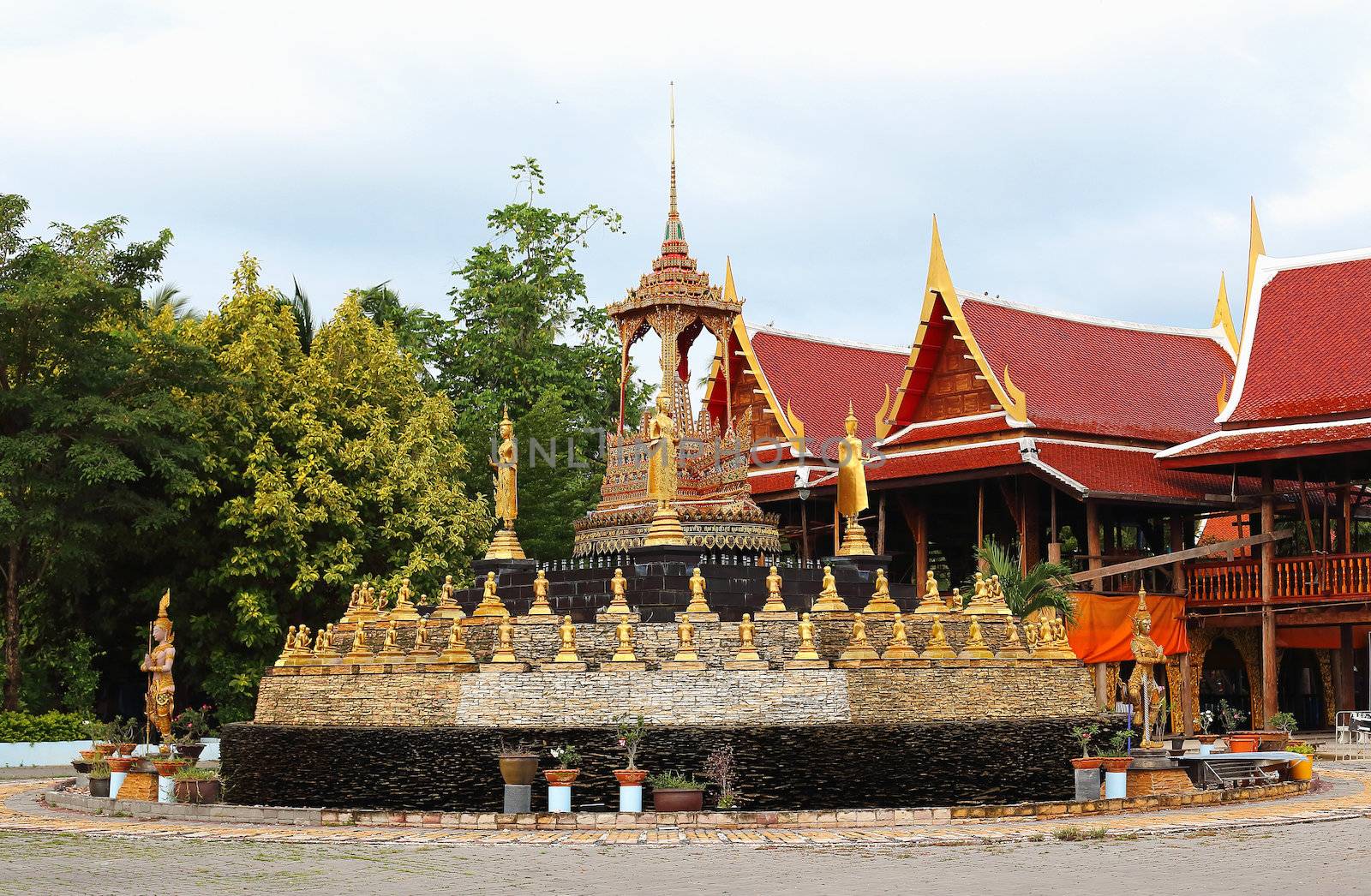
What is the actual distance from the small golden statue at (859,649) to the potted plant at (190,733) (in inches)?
297

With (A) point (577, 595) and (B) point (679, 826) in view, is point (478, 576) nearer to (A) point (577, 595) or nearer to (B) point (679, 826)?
(A) point (577, 595)

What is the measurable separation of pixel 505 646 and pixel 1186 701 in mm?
16733

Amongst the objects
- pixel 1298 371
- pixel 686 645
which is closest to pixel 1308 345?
pixel 1298 371

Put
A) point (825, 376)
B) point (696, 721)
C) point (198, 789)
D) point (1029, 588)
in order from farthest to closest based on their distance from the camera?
point (825, 376) → point (1029, 588) → point (198, 789) → point (696, 721)

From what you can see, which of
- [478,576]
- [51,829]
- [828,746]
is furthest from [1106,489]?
[51,829]

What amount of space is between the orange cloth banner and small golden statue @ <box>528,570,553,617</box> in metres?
13.0

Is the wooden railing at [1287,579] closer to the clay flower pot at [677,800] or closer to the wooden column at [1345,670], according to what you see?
the wooden column at [1345,670]

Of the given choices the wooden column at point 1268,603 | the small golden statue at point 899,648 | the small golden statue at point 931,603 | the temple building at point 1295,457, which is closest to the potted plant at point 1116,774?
the small golden statue at point 899,648

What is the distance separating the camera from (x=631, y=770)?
50.6ft

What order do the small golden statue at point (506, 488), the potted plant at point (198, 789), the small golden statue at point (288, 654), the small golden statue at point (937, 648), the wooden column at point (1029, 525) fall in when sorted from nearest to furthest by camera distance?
the small golden statue at point (937, 648) → the potted plant at point (198, 789) → the small golden statue at point (288, 654) → the small golden statue at point (506, 488) → the wooden column at point (1029, 525)

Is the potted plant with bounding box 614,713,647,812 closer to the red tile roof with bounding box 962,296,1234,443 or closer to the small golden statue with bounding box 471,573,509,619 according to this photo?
the small golden statue with bounding box 471,573,509,619

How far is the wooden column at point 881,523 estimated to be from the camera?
31047 millimetres

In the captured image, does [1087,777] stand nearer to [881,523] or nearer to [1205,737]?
[1205,737]

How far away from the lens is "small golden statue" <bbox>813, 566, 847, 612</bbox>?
706 inches
